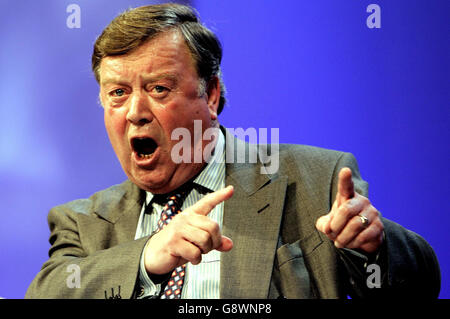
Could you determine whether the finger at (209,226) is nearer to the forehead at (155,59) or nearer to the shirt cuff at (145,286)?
the shirt cuff at (145,286)

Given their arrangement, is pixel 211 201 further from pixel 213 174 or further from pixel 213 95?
pixel 213 95

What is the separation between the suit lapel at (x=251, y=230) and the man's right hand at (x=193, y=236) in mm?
172

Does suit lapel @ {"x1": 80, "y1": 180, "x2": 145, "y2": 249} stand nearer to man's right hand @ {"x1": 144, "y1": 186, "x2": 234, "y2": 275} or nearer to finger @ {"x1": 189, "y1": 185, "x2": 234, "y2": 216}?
man's right hand @ {"x1": 144, "y1": 186, "x2": 234, "y2": 275}

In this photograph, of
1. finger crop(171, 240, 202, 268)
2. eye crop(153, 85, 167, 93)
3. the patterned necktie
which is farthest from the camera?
eye crop(153, 85, 167, 93)

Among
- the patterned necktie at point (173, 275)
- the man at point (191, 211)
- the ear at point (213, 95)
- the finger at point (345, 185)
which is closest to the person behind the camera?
the finger at point (345, 185)

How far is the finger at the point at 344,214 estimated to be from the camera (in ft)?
4.28

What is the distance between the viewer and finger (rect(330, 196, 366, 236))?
1.31 meters

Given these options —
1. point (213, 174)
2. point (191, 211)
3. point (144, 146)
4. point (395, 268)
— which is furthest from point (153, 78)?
point (395, 268)

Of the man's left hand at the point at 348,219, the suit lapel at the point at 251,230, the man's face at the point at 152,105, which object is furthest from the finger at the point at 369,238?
the man's face at the point at 152,105

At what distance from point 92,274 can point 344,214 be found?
27.8 inches

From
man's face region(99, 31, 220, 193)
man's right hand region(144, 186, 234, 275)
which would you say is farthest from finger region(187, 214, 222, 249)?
man's face region(99, 31, 220, 193)

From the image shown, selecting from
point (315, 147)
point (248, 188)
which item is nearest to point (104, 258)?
point (248, 188)

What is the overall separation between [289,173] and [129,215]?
48 cm
